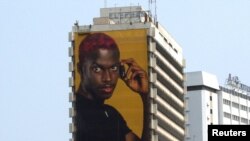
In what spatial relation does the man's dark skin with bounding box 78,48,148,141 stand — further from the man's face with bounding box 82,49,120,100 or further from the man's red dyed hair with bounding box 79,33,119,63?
the man's red dyed hair with bounding box 79,33,119,63

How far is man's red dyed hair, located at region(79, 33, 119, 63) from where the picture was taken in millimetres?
166375

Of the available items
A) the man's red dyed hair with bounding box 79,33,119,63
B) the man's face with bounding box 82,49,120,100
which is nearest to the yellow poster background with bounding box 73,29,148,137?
the man's red dyed hair with bounding box 79,33,119,63

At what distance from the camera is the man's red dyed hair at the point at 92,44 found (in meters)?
166

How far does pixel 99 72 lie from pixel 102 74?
801mm

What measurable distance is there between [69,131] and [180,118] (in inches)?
1193

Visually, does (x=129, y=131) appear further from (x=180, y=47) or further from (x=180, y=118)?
(x=180, y=47)

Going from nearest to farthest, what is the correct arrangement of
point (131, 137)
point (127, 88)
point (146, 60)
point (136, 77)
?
point (131, 137)
point (136, 77)
point (146, 60)
point (127, 88)

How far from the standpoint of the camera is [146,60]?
16250cm

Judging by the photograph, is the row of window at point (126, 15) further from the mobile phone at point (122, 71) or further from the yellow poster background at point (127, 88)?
the mobile phone at point (122, 71)

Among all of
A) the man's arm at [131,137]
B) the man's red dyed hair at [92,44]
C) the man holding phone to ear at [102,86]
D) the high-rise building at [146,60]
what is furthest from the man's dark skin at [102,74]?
the man's arm at [131,137]

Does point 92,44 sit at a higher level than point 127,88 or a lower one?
higher

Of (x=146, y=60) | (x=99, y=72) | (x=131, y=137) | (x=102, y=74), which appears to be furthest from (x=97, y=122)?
(x=146, y=60)

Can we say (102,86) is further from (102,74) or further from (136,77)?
(136,77)

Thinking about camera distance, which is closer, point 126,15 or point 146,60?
point 146,60
